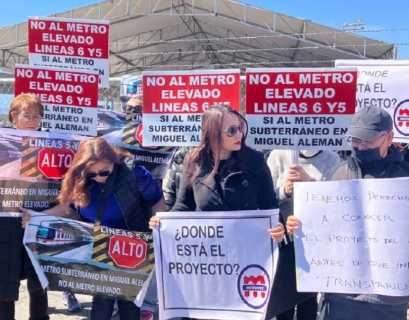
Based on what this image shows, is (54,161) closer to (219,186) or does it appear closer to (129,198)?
(129,198)

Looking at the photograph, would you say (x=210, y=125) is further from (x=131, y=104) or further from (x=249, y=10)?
(x=249, y=10)

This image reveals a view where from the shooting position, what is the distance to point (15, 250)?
11.0ft

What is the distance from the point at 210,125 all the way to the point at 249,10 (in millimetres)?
13585

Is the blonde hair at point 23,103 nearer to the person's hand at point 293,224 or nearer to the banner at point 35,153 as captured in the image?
the banner at point 35,153

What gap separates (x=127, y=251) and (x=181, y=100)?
1171mm

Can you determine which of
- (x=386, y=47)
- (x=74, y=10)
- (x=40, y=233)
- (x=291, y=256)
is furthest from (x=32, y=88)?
(x=386, y=47)

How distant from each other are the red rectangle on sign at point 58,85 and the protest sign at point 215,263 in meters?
1.60

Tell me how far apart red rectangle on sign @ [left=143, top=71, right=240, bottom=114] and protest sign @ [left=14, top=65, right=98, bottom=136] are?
72 cm

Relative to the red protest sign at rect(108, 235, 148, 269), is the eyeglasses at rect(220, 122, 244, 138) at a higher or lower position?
higher

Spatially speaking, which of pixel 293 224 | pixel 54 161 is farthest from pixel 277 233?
pixel 54 161

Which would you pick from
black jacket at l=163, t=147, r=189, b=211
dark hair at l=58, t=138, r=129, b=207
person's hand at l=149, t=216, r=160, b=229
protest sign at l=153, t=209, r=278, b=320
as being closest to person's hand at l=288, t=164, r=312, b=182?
protest sign at l=153, t=209, r=278, b=320

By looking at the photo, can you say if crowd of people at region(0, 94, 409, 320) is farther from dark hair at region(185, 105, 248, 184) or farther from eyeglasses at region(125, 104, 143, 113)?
eyeglasses at region(125, 104, 143, 113)

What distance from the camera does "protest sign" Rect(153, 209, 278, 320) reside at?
8.86 ft

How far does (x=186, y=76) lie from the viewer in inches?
132
